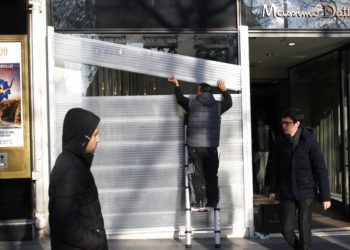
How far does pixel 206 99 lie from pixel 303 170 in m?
1.89

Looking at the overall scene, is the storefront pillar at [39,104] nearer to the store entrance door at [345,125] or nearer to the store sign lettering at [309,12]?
the store sign lettering at [309,12]

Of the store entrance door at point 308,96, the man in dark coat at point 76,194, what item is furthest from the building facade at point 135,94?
the man in dark coat at point 76,194

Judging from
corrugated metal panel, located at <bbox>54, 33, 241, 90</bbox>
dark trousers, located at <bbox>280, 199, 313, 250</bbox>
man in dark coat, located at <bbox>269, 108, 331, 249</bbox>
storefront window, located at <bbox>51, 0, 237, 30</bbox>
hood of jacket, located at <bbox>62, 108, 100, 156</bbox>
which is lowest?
dark trousers, located at <bbox>280, 199, 313, 250</bbox>

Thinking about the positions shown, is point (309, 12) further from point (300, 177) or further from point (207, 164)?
point (300, 177)

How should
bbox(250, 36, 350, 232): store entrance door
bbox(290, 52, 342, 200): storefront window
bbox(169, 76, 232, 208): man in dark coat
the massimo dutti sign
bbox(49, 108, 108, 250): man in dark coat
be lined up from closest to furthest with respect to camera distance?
1. bbox(49, 108, 108, 250): man in dark coat
2. bbox(169, 76, 232, 208): man in dark coat
3. the massimo dutti sign
4. bbox(250, 36, 350, 232): store entrance door
5. bbox(290, 52, 342, 200): storefront window

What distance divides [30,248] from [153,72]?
2800 mm

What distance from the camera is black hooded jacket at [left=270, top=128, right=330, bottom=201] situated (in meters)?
5.45

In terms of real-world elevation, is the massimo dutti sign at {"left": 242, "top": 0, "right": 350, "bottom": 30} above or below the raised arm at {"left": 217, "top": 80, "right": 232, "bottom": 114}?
above

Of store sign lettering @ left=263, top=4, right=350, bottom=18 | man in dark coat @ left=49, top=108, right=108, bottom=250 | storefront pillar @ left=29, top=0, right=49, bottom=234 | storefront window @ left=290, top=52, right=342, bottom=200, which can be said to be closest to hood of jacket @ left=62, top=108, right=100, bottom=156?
man in dark coat @ left=49, top=108, right=108, bottom=250

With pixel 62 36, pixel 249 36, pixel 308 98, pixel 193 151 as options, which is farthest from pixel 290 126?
pixel 308 98

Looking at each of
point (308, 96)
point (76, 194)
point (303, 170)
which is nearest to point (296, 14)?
point (303, 170)

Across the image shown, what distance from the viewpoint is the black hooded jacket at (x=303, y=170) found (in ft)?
Answer: 17.9

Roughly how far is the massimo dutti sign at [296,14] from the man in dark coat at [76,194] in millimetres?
4788

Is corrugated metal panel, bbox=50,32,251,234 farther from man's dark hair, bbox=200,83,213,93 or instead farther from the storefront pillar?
man's dark hair, bbox=200,83,213,93
